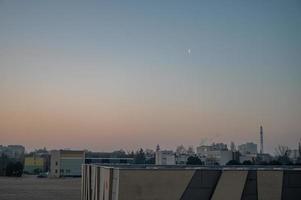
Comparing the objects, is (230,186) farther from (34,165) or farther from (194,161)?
(34,165)

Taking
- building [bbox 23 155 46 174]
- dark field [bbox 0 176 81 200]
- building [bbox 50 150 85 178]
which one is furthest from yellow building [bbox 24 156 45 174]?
dark field [bbox 0 176 81 200]

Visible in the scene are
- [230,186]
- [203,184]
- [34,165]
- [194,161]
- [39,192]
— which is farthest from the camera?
[34,165]

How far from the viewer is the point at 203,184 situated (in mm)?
18125

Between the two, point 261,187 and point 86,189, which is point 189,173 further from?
point 86,189

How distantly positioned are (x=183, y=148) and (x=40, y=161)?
2544 inches

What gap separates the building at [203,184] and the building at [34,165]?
10122 centimetres

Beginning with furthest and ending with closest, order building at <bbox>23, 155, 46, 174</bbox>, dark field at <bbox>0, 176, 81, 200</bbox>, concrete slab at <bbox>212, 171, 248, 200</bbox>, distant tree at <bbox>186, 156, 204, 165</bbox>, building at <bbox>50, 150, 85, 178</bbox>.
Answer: building at <bbox>23, 155, 46, 174</bbox>
building at <bbox>50, 150, 85, 178</bbox>
distant tree at <bbox>186, 156, 204, 165</bbox>
dark field at <bbox>0, 176, 81, 200</bbox>
concrete slab at <bbox>212, 171, 248, 200</bbox>

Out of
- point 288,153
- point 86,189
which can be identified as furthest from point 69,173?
point 86,189

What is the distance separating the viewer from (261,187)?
18609 millimetres

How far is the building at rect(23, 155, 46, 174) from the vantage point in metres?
114

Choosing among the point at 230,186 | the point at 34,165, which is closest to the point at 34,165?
the point at 34,165

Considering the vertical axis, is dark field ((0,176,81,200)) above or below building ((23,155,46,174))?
below

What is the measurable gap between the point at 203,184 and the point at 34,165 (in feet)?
346

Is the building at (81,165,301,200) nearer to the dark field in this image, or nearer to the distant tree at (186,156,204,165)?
the dark field
